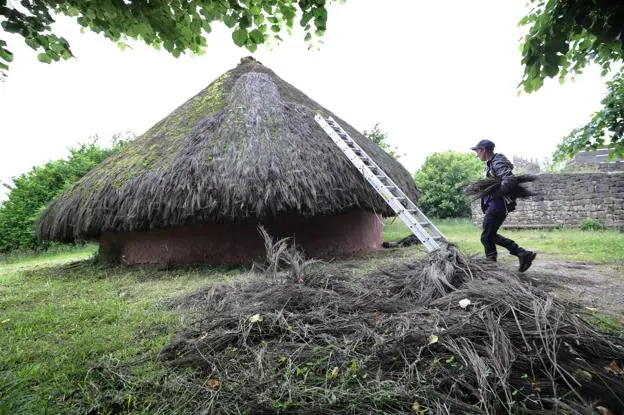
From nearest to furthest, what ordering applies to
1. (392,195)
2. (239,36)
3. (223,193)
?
(239,36), (392,195), (223,193)

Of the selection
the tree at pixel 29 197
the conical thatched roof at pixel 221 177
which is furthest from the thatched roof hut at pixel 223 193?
the tree at pixel 29 197

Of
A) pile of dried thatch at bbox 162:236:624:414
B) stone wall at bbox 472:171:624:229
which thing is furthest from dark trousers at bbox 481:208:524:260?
stone wall at bbox 472:171:624:229

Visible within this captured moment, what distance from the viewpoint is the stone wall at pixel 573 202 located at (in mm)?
10891

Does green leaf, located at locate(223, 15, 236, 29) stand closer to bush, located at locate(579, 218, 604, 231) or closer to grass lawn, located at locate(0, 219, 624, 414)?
grass lawn, located at locate(0, 219, 624, 414)

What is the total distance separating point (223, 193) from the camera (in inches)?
189

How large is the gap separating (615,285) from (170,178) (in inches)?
211

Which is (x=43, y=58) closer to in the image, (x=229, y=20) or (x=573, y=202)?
(x=229, y=20)

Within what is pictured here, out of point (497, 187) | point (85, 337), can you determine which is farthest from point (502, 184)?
point (85, 337)

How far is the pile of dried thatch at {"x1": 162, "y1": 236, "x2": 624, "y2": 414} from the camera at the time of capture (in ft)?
4.70

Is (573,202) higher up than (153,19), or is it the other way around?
(153,19)

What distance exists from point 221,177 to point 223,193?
0.86 feet

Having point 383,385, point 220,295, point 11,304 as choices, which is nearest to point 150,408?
point 383,385

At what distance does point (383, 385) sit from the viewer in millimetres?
1510

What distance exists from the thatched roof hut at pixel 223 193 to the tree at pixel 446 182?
12.7m
